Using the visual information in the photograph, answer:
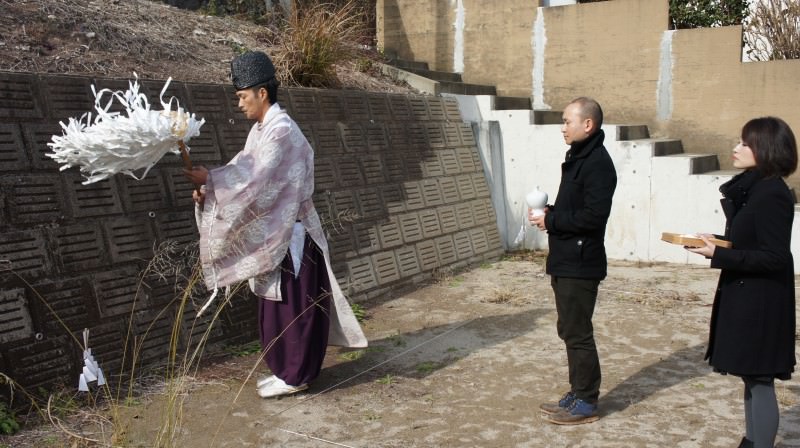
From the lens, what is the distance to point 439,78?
9.98 m

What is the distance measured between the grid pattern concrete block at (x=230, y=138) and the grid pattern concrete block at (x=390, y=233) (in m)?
1.74

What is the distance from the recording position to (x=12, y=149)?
411cm

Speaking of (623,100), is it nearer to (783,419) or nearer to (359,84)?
(359,84)

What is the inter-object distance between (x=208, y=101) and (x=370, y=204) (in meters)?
1.95

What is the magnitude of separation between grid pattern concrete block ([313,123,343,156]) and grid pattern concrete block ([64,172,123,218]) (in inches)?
85.0

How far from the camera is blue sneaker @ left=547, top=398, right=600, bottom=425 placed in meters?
3.93

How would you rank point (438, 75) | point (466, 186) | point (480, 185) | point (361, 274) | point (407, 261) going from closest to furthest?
point (361, 274)
point (407, 261)
point (466, 186)
point (480, 185)
point (438, 75)

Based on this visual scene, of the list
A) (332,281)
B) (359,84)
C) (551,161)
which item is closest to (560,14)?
(551,161)

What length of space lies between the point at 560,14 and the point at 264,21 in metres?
3.81

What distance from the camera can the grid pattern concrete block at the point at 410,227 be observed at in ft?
23.8

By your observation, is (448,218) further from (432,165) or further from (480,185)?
(480,185)

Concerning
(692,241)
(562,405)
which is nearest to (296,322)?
(562,405)

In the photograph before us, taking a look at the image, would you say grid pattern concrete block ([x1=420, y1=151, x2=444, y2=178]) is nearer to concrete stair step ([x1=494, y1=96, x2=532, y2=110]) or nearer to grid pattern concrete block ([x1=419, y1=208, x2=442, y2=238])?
grid pattern concrete block ([x1=419, y1=208, x2=442, y2=238])

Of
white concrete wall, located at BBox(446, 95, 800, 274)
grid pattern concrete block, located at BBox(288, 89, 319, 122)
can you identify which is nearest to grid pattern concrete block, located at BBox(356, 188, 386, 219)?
grid pattern concrete block, located at BBox(288, 89, 319, 122)
